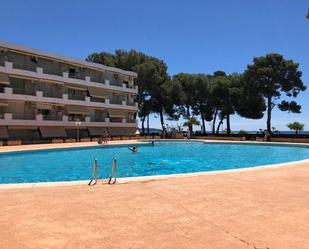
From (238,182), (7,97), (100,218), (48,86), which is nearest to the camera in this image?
(100,218)

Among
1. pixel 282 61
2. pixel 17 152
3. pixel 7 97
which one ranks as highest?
pixel 282 61

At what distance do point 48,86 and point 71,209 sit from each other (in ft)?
133

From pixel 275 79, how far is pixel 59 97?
29680 mm

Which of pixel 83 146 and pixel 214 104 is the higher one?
pixel 214 104

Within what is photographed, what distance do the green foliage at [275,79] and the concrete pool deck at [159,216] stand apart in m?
44.3

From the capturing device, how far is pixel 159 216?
21.2 ft

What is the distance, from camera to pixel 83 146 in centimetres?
3369

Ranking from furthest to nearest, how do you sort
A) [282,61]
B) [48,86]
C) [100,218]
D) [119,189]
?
[282,61] → [48,86] → [119,189] → [100,218]

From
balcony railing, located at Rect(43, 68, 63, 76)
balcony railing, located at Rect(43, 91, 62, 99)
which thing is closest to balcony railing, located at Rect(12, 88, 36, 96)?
balcony railing, located at Rect(43, 91, 62, 99)

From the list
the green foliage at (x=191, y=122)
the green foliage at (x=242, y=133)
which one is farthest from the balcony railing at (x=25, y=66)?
the green foliage at (x=242, y=133)

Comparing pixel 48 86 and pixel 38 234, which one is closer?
pixel 38 234

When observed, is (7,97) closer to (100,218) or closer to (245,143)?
(245,143)

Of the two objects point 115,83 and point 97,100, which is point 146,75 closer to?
point 115,83

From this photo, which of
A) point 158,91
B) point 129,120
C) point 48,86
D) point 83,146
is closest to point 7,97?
point 48,86
